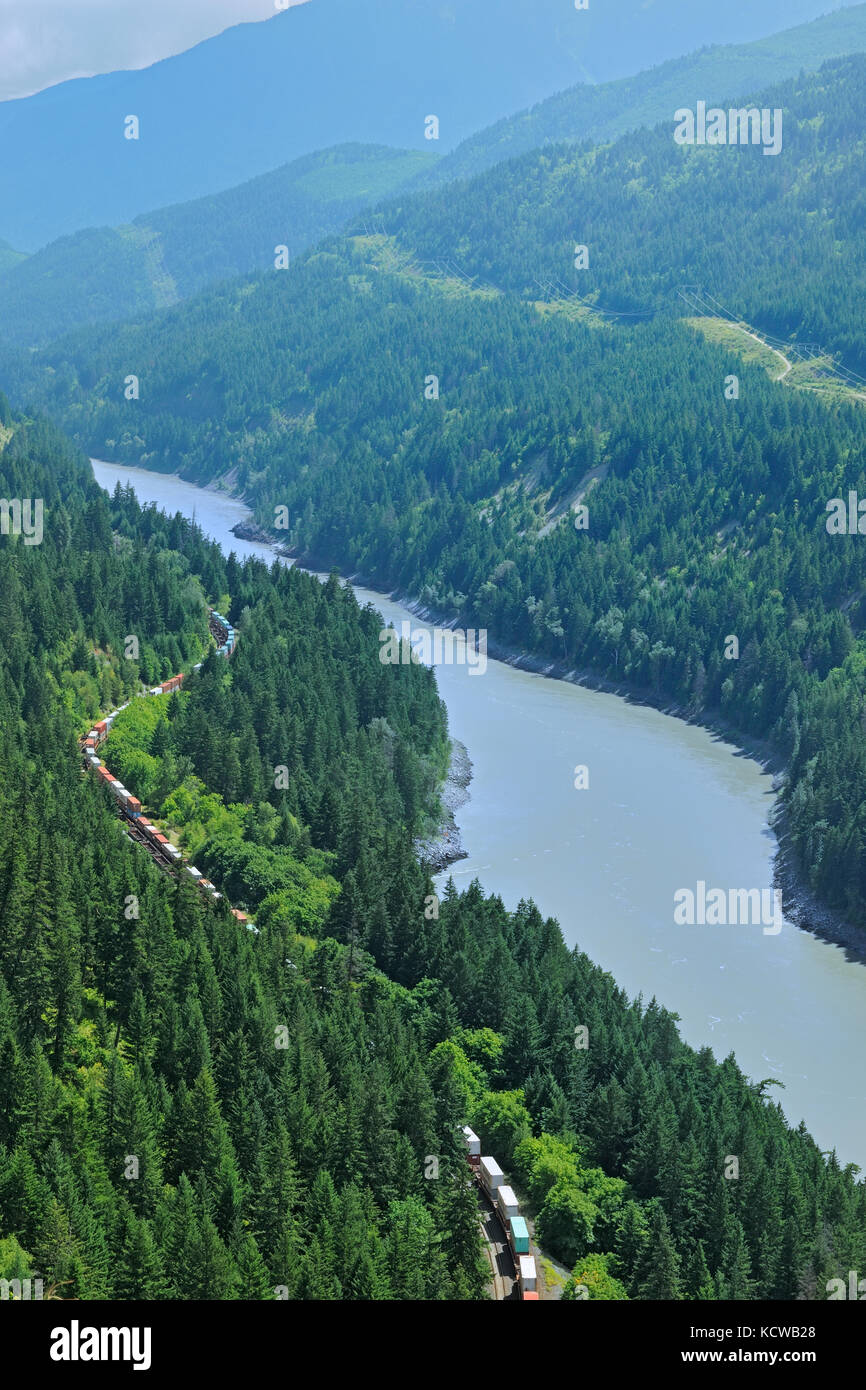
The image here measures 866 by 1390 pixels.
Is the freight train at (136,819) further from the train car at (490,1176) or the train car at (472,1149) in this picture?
the train car at (490,1176)

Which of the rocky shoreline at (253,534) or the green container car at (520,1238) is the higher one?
the rocky shoreline at (253,534)

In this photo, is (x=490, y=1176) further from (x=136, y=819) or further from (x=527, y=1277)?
(x=136, y=819)

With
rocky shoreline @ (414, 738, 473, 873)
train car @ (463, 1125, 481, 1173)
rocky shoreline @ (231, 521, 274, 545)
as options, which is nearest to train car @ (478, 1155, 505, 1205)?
train car @ (463, 1125, 481, 1173)

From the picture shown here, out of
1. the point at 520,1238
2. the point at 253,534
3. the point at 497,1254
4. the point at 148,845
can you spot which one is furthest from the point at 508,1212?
the point at 253,534

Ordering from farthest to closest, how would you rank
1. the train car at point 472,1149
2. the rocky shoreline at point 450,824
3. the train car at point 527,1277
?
the rocky shoreline at point 450,824
the train car at point 472,1149
the train car at point 527,1277

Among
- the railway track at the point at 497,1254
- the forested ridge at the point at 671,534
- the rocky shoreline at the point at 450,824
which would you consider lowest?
the railway track at the point at 497,1254

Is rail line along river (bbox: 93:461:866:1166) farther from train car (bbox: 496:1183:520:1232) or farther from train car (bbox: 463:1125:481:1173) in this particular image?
train car (bbox: 496:1183:520:1232)

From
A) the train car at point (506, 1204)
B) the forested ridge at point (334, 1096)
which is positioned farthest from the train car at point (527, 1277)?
the train car at point (506, 1204)
